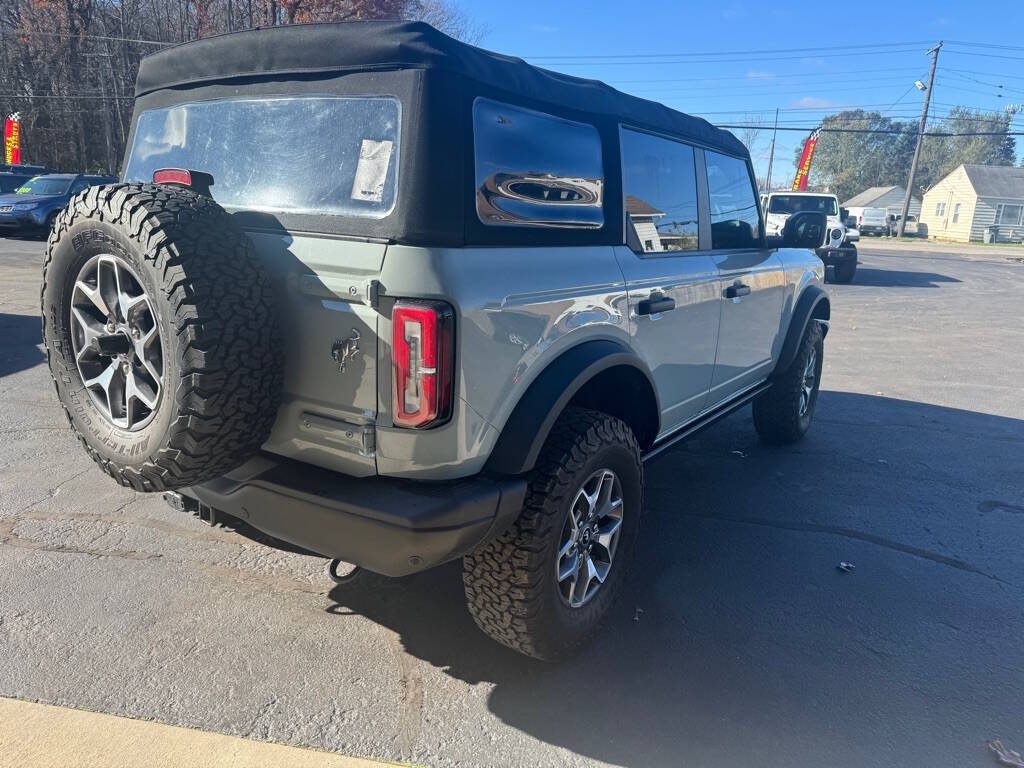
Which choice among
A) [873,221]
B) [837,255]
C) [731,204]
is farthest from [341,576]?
[873,221]

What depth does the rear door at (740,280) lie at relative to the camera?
3.94 metres

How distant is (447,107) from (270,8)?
3269 cm

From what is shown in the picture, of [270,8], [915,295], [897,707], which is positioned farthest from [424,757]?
[270,8]

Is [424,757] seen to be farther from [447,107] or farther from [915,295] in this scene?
[915,295]

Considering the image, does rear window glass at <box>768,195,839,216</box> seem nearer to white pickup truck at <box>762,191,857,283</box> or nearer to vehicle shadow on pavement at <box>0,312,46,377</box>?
white pickup truck at <box>762,191,857,283</box>

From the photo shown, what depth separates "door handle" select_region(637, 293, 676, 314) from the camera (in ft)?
10.00

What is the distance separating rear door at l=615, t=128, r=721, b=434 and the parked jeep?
0.26 ft

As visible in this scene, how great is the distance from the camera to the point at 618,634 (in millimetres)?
3031

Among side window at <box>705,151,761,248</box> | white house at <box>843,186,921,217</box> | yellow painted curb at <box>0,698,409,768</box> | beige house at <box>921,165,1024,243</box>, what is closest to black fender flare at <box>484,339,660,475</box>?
yellow painted curb at <box>0,698,409,768</box>

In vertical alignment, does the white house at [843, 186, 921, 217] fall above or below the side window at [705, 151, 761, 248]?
above

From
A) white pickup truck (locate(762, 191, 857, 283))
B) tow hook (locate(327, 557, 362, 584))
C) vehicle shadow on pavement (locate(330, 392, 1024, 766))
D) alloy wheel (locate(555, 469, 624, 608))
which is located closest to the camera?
vehicle shadow on pavement (locate(330, 392, 1024, 766))

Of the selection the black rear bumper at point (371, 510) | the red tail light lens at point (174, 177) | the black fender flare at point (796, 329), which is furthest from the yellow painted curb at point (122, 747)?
the black fender flare at point (796, 329)

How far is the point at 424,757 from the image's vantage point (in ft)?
7.57

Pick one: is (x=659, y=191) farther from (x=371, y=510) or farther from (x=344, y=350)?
(x=371, y=510)
